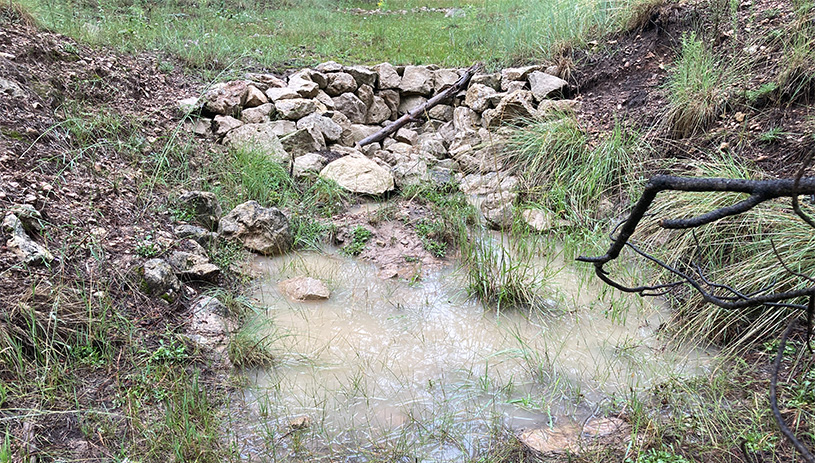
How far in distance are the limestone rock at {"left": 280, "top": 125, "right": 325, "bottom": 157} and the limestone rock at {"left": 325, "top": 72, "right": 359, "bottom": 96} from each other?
1209 mm

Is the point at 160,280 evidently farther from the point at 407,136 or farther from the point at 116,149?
the point at 407,136

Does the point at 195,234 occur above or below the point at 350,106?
below

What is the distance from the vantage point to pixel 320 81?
6.45 metres

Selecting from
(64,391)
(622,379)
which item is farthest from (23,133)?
(622,379)

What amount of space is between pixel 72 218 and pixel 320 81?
383 cm

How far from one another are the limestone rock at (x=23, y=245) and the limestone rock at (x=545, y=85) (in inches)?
182

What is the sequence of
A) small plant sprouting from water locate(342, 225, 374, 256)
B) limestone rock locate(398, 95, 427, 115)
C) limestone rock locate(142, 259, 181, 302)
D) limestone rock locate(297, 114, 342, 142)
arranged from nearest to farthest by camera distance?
limestone rock locate(142, 259, 181, 302) → small plant sprouting from water locate(342, 225, 374, 256) → limestone rock locate(297, 114, 342, 142) → limestone rock locate(398, 95, 427, 115)

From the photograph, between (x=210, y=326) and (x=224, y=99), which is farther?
(x=224, y=99)

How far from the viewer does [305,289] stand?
347cm

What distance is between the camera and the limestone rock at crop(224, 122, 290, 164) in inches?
195

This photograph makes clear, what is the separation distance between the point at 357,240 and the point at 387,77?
10.9ft

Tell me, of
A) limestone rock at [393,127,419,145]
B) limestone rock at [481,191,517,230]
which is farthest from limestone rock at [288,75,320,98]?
limestone rock at [481,191,517,230]

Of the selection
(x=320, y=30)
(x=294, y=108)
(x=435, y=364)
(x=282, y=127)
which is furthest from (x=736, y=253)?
(x=320, y=30)

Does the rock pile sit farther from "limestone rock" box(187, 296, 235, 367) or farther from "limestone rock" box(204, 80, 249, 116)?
"limestone rock" box(187, 296, 235, 367)
